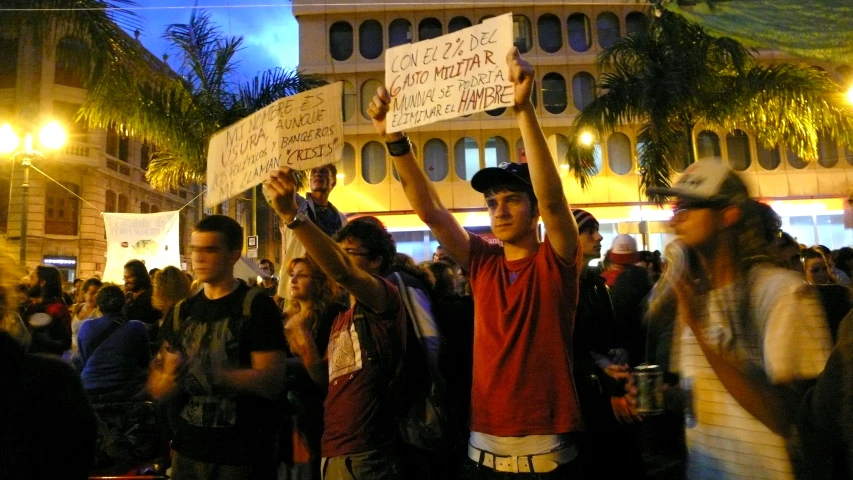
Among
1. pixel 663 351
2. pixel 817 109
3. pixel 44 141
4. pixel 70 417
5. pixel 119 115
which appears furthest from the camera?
pixel 44 141

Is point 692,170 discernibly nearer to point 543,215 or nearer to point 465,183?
point 543,215

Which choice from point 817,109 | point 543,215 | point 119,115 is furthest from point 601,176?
point 543,215

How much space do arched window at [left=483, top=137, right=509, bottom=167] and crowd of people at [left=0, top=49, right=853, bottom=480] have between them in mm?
20782

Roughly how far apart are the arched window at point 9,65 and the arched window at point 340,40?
14906 millimetres

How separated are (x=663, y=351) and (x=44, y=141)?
1569cm

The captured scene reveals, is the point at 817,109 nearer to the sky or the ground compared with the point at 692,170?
nearer to the sky

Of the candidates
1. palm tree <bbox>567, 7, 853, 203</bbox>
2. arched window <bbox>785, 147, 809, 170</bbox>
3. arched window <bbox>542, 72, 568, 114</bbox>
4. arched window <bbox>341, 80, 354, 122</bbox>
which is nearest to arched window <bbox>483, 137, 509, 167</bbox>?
arched window <bbox>542, 72, 568, 114</bbox>

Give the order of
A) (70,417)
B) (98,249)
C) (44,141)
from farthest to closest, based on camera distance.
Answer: (98,249) < (44,141) < (70,417)

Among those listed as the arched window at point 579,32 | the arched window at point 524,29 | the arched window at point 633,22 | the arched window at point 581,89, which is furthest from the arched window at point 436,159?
the arched window at point 633,22

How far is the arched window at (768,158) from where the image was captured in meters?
24.3

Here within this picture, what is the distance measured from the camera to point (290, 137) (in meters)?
3.05

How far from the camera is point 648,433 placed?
373 centimetres

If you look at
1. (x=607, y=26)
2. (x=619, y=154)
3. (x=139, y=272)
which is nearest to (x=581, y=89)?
(x=607, y=26)

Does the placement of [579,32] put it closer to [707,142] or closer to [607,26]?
[607,26]
